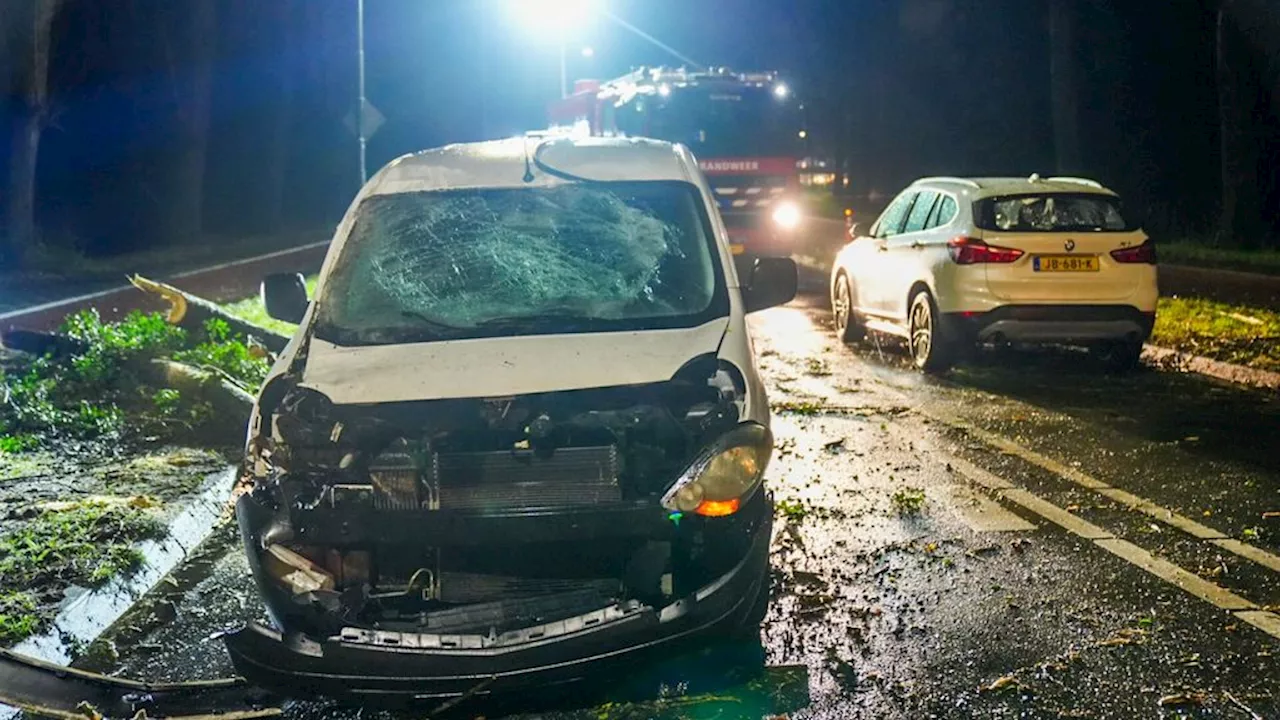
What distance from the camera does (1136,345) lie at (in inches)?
495

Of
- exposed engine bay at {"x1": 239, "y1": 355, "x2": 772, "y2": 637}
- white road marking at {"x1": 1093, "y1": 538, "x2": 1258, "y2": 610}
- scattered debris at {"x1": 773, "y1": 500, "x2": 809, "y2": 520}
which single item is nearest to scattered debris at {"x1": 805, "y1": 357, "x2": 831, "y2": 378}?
scattered debris at {"x1": 773, "y1": 500, "x2": 809, "y2": 520}

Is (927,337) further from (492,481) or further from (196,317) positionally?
(492,481)

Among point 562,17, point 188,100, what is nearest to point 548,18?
point 562,17

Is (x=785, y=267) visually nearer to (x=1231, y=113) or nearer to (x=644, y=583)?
(x=644, y=583)

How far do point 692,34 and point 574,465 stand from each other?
Answer: 49.1 meters

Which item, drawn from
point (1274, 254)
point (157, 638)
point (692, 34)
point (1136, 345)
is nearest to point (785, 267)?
point (157, 638)

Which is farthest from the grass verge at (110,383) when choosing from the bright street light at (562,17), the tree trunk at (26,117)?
the bright street light at (562,17)

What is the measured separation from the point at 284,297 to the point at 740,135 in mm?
16524

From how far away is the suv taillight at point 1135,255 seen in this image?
12.1 meters

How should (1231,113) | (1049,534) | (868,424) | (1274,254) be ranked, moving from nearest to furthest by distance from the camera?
(1049,534), (868,424), (1274,254), (1231,113)

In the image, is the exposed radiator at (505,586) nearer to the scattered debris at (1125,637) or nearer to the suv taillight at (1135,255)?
the scattered debris at (1125,637)

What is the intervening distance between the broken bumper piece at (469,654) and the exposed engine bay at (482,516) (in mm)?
98

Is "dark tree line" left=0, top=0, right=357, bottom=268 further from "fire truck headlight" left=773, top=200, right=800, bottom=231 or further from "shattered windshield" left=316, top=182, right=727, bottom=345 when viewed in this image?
"shattered windshield" left=316, top=182, right=727, bottom=345

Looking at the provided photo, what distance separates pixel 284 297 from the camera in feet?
20.7
